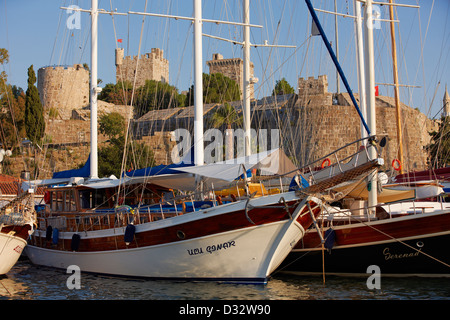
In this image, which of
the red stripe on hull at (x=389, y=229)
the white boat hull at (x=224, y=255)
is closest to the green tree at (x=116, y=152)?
the white boat hull at (x=224, y=255)

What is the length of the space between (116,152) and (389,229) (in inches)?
983

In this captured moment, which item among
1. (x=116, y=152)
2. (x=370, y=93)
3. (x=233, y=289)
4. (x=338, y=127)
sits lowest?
(x=233, y=289)

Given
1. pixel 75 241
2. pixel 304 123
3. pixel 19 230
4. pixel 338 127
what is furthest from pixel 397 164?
pixel 338 127

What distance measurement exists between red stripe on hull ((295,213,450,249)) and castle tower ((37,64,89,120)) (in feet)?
170

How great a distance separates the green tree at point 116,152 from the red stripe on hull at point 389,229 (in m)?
13.7

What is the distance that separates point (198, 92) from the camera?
1511cm

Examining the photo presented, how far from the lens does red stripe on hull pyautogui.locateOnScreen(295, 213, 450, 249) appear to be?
42.6 ft

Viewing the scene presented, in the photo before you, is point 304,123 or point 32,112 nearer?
point 304,123

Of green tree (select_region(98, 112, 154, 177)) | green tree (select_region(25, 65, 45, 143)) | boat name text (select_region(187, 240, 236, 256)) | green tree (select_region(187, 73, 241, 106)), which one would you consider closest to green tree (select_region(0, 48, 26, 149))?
green tree (select_region(25, 65, 45, 143))

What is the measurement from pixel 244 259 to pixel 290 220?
131cm

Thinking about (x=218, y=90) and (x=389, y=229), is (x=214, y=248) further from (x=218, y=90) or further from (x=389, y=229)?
(x=218, y=90)

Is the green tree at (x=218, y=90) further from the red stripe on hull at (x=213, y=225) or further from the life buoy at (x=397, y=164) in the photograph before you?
the red stripe on hull at (x=213, y=225)

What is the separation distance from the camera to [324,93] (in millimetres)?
40844
